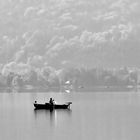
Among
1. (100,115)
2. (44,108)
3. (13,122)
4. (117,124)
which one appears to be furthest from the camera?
(44,108)

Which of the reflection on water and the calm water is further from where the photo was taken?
the reflection on water

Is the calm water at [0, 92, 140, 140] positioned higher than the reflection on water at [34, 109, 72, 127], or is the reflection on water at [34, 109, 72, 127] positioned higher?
the reflection on water at [34, 109, 72, 127]

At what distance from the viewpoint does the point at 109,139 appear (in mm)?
89250

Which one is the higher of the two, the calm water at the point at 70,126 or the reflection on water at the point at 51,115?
the reflection on water at the point at 51,115

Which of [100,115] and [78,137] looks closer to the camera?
[78,137]

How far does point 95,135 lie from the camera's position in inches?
3733

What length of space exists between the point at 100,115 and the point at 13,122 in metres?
26.8

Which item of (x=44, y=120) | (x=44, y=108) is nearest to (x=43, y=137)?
(x=44, y=120)

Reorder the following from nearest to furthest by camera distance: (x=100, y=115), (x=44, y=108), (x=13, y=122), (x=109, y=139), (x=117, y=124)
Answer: (x=109, y=139) < (x=117, y=124) < (x=13, y=122) < (x=100, y=115) < (x=44, y=108)

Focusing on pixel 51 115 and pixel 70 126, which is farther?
pixel 51 115

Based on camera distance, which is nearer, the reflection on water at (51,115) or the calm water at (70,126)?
the calm water at (70,126)

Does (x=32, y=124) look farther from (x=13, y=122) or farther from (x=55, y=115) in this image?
(x=55, y=115)

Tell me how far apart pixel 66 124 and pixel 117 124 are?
10978 millimetres

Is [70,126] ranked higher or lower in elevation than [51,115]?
lower
